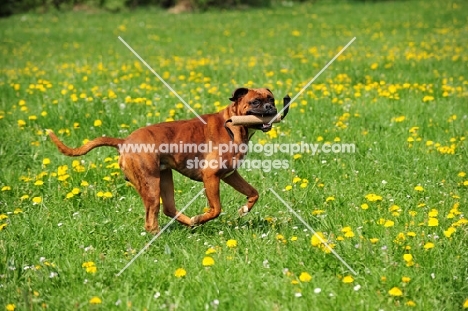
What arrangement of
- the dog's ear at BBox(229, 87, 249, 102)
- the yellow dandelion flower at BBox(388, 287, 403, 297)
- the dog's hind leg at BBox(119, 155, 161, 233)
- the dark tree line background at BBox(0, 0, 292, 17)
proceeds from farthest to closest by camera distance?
the dark tree line background at BBox(0, 0, 292, 17) → the dog's ear at BBox(229, 87, 249, 102) → the dog's hind leg at BBox(119, 155, 161, 233) → the yellow dandelion flower at BBox(388, 287, 403, 297)

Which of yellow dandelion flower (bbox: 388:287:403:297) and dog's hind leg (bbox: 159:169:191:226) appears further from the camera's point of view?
dog's hind leg (bbox: 159:169:191:226)

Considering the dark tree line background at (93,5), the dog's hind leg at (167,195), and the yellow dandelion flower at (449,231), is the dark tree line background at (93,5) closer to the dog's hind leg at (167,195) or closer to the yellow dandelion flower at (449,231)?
the dog's hind leg at (167,195)

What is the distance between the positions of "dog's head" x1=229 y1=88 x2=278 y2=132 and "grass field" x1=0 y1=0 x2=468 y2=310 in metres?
0.79

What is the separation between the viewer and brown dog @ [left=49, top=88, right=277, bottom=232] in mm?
4371

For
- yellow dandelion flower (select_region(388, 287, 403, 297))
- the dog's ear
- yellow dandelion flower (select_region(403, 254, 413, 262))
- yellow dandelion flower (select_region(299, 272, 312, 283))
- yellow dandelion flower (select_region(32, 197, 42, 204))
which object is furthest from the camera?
yellow dandelion flower (select_region(32, 197, 42, 204))

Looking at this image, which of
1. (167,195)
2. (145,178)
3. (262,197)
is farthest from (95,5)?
(145,178)

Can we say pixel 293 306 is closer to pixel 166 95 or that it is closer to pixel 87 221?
pixel 87 221

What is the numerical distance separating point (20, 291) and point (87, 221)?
1223 mm

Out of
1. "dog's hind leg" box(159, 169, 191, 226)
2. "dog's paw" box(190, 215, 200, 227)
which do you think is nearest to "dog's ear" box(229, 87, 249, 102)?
"dog's hind leg" box(159, 169, 191, 226)

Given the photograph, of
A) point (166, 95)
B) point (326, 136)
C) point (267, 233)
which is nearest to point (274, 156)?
point (326, 136)

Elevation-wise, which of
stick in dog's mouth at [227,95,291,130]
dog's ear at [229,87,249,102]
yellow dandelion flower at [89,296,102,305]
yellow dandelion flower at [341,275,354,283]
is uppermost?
dog's ear at [229,87,249,102]

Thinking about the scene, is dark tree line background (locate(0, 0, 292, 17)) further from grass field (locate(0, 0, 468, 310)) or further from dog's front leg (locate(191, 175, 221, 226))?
dog's front leg (locate(191, 175, 221, 226))

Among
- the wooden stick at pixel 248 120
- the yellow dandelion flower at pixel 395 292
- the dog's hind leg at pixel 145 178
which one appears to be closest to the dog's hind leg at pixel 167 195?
the dog's hind leg at pixel 145 178

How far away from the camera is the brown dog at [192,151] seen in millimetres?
4371
